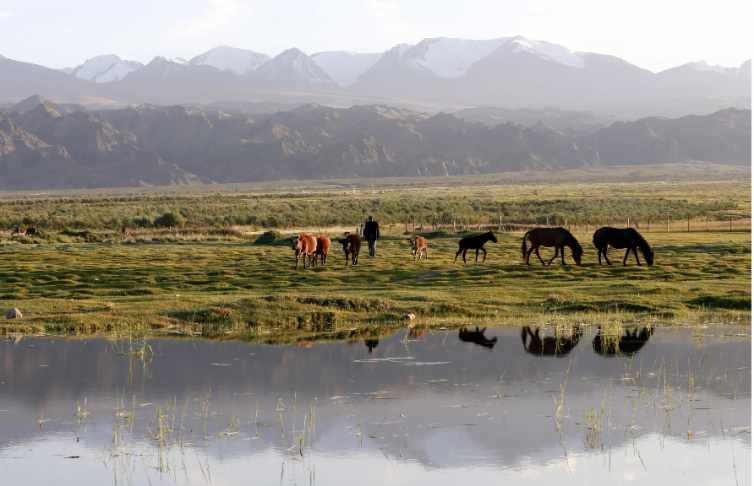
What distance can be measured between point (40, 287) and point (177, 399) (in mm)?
17145

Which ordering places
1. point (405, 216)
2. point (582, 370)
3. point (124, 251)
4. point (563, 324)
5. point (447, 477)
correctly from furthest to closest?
1. point (405, 216)
2. point (124, 251)
3. point (563, 324)
4. point (582, 370)
5. point (447, 477)

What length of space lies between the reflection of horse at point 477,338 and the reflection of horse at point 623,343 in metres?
2.28

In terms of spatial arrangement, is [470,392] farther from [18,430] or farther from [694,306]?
[694,306]

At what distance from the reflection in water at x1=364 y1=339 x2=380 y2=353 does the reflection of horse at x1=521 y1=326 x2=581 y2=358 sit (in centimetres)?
334

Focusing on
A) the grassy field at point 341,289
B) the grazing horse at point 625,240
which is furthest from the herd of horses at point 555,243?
the grassy field at point 341,289

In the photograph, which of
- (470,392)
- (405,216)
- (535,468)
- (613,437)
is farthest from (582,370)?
(405,216)

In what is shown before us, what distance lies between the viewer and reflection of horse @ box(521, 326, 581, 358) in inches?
710

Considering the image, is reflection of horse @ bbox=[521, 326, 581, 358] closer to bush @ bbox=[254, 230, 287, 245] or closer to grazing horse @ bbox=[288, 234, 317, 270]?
grazing horse @ bbox=[288, 234, 317, 270]

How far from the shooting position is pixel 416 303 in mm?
23688

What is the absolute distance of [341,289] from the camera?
2759 cm

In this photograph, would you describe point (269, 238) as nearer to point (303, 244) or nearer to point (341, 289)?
point (303, 244)

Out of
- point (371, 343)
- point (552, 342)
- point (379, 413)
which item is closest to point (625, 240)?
point (552, 342)

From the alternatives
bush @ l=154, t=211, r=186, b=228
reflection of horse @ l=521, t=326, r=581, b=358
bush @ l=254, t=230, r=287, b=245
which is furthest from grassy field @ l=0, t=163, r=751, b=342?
bush @ l=154, t=211, r=186, b=228

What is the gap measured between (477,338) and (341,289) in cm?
859
